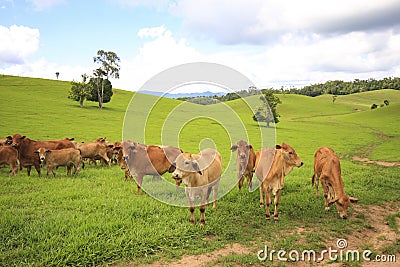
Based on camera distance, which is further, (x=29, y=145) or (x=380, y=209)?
(x=29, y=145)

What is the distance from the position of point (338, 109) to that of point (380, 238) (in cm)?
10736

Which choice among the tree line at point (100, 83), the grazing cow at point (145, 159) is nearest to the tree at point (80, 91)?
the tree line at point (100, 83)

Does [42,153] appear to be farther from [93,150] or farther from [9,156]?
[93,150]

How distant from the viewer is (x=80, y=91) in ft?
Result: 174

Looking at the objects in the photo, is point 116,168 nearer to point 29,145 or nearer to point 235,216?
point 29,145

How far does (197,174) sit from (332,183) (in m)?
4.35

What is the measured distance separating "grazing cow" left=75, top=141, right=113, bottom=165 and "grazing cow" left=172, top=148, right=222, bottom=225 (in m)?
8.08

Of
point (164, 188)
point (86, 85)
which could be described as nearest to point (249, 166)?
point (164, 188)

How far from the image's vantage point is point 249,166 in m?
11.4

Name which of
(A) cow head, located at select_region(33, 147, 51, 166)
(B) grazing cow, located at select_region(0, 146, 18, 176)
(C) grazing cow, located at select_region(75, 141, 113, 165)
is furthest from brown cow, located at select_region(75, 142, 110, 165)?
(B) grazing cow, located at select_region(0, 146, 18, 176)

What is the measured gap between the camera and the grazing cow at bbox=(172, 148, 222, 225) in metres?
7.36

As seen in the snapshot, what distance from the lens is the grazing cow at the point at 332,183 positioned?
8695mm

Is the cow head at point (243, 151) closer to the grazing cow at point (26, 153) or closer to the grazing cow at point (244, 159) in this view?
the grazing cow at point (244, 159)

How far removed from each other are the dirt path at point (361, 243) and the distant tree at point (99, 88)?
174ft
